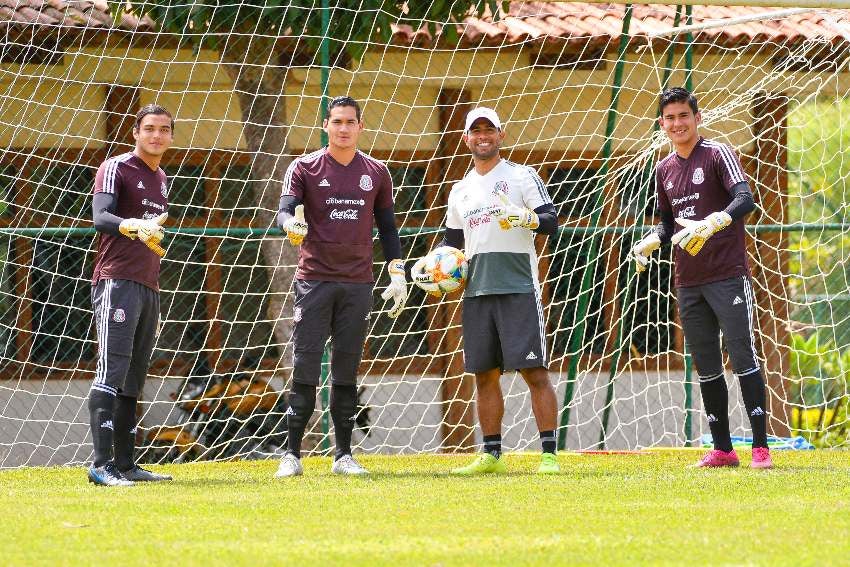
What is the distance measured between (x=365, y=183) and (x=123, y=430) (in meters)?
1.82

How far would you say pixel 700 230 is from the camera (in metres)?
7.08

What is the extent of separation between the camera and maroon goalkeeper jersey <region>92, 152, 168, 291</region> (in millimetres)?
6883

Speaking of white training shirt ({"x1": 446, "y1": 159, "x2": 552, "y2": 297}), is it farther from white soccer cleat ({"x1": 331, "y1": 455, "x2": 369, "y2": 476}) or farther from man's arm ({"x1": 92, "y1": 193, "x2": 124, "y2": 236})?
man's arm ({"x1": 92, "y1": 193, "x2": 124, "y2": 236})

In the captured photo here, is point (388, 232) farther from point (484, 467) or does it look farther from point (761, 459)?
point (761, 459)

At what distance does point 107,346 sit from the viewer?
682cm

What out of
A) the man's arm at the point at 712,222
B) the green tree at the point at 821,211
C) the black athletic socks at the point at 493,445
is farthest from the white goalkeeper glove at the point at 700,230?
the green tree at the point at 821,211

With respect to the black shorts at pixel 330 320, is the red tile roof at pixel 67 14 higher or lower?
higher

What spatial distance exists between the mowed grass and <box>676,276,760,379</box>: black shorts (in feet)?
2.04

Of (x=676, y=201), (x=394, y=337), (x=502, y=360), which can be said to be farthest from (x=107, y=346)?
(x=394, y=337)

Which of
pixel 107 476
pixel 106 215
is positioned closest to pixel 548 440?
pixel 107 476

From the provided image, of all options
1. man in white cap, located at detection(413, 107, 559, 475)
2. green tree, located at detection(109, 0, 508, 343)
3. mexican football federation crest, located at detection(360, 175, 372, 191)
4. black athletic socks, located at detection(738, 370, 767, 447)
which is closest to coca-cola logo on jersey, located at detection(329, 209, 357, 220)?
mexican football federation crest, located at detection(360, 175, 372, 191)

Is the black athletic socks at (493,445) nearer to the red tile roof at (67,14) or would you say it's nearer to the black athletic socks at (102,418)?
the black athletic socks at (102,418)

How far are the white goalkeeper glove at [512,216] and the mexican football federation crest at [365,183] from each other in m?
0.68

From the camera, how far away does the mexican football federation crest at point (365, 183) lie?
293 inches
